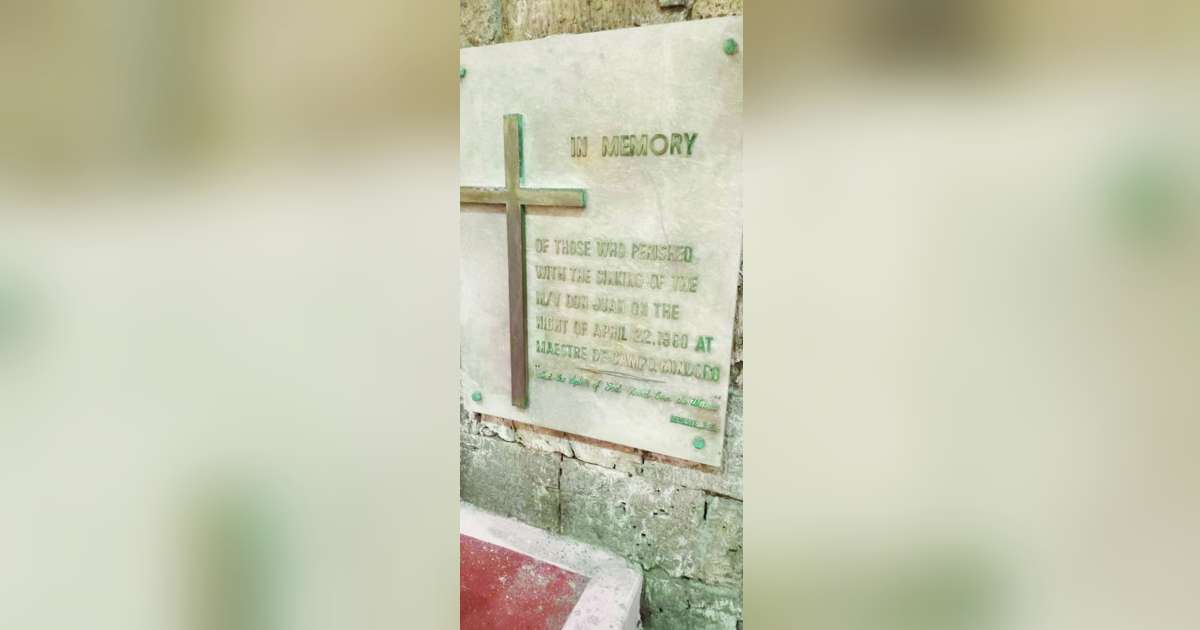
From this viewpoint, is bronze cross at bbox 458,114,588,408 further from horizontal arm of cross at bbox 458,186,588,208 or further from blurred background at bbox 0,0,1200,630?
blurred background at bbox 0,0,1200,630

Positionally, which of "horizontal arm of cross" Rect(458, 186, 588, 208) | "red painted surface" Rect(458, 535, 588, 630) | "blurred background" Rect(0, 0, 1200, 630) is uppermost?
"horizontal arm of cross" Rect(458, 186, 588, 208)

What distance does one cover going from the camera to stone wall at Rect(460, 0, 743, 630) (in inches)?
57.5

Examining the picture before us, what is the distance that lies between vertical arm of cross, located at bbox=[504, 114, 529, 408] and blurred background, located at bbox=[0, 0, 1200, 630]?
124cm

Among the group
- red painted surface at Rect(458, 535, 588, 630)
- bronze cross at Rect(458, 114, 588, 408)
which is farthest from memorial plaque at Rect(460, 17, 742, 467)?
red painted surface at Rect(458, 535, 588, 630)

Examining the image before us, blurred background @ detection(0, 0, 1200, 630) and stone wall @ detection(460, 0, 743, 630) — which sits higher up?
blurred background @ detection(0, 0, 1200, 630)
